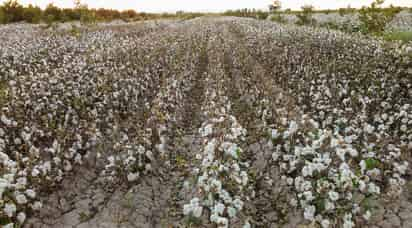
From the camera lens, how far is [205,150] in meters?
4.77

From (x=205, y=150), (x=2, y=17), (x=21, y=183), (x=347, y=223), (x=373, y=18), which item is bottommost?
(x=347, y=223)

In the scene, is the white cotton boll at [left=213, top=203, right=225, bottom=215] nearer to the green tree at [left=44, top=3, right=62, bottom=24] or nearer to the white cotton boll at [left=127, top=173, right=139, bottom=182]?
the white cotton boll at [left=127, top=173, right=139, bottom=182]

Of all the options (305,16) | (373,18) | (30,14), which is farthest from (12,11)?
(373,18)

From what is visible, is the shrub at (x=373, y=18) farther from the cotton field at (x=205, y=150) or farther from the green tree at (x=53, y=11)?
the green tree at (x=53, y=11)

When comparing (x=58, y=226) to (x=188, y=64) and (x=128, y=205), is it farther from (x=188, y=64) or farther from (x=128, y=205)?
(x=188, y=64)

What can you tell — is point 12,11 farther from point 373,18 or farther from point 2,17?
point 373,18

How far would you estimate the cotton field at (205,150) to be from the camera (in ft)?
14.2

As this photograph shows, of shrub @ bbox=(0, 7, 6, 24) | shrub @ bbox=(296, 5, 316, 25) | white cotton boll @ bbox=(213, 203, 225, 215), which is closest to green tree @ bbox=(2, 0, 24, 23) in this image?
shrub @ bbox=(0, 7, 6, 24)

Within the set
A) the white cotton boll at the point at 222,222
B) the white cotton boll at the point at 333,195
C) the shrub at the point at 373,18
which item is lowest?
the white cotton boll at the point at 222,222

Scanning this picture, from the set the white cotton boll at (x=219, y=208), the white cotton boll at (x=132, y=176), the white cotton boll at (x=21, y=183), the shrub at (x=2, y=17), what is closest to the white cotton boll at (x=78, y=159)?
the white cotton boll at (x=132, y=176)

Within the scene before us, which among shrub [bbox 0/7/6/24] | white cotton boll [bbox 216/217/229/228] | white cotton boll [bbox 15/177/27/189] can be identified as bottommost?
white cotton boll [bbox 216/217/229/228]

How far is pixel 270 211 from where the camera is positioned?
4914mm

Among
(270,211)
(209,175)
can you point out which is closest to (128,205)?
(209,175)

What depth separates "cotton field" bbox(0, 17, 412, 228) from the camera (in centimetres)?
432
